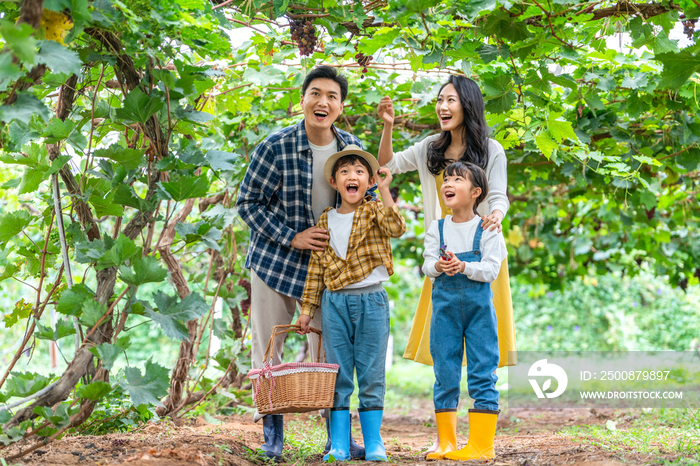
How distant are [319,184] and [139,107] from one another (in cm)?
88

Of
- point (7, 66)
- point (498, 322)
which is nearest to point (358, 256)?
point (498, 322)

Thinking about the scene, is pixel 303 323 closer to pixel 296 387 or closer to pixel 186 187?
pixel 296 387

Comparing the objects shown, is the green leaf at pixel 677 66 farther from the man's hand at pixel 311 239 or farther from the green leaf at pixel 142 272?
the green leaf at pixel 142 272

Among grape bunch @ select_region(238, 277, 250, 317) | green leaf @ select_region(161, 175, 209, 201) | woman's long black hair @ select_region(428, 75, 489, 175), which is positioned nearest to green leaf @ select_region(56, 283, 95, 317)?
green leaf @ select_region(161, 175, 209, 201)

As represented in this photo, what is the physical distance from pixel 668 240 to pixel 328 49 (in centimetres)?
453

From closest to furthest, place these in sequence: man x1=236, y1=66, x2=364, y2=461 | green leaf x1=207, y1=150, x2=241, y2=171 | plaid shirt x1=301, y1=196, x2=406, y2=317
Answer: green leaf x1=207, y1=150, x2=241, y2=171 → plaid shirt x1=301, y1=196, x2=406, y2=317 → man x1=236, y1=66, x2=364, y2=461

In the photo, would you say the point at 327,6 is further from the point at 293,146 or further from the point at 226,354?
the point at 226,354

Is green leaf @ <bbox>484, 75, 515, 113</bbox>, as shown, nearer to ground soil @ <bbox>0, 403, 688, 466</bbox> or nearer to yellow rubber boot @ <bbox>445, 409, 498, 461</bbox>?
yellow rubber boot @ <bbox>445, 409, 498, 461</bbox>

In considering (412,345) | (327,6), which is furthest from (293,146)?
(412,345)

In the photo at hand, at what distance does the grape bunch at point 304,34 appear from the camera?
2299 millimetres

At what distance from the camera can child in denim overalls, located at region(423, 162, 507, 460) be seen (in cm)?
219

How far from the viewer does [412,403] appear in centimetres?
613

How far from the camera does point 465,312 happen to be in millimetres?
2250

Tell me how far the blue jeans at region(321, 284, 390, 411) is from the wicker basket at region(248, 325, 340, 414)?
0.41 ft
